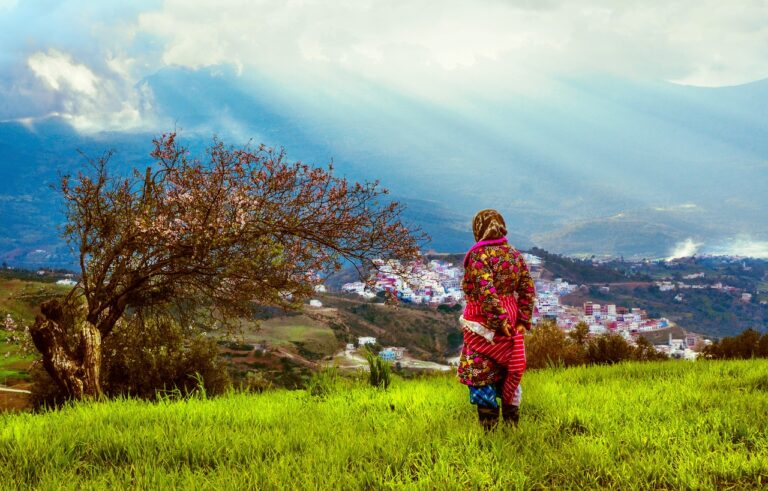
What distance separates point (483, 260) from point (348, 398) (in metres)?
3.57

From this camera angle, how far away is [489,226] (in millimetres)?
7168

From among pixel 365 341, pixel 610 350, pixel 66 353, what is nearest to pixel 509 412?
pixel 66 353

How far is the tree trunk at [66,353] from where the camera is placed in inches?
514

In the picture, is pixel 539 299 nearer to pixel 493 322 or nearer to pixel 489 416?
pixel 489 416

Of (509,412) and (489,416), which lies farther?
(509,412)

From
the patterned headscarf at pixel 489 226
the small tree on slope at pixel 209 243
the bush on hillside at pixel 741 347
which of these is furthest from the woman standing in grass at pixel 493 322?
the bush on hillside at pixel 741 347

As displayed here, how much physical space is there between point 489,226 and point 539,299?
17869 millimetres

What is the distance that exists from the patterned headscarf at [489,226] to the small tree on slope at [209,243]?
659 cm

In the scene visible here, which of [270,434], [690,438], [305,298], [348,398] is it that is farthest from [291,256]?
[690,438]

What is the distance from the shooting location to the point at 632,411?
7.84 metres

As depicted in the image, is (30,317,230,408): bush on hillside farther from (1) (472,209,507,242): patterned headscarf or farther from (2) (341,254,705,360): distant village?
(1) (472,209,507,242): patterned headscarf

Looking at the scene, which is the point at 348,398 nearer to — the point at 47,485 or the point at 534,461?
the point at 534,461

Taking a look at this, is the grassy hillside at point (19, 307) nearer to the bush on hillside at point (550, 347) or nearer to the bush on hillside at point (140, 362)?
the bush on hillside at point (140, 362)

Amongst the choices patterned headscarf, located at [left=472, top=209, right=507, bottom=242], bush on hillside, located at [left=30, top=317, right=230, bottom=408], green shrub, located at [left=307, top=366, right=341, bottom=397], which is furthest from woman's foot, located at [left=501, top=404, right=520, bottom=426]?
bush on hillside, located at [left=30, top=317, right=230, bottom=408]
